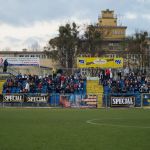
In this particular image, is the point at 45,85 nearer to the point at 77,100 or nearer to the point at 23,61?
the point at 77,100

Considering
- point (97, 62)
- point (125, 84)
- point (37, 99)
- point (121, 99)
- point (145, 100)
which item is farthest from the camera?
point (97, 62)

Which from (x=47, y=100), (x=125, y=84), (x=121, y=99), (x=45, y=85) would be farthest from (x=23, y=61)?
(x=121, y=99)

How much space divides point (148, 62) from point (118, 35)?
44669 millimetres

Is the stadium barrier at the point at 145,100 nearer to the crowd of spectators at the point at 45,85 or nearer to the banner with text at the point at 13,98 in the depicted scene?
the crowd of spectators at the point at 45,85

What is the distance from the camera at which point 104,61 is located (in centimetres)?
5997

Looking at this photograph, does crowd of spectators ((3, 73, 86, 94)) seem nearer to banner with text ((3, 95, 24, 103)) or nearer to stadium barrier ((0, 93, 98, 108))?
banner with text ((3, 95, 24, 103))

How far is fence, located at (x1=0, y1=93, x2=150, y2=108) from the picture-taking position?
44500 millimetres

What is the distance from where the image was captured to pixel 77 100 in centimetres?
4447

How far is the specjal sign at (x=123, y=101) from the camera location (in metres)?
45.0

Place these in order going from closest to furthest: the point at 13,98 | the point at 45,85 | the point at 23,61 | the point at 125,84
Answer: the point at 13,98 → the point at 125,84 → the point at 45,85 → the point at 23,61

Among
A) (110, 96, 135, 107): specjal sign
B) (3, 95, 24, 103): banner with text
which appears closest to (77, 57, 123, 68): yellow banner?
(3, 95, 24, 103): banner with text

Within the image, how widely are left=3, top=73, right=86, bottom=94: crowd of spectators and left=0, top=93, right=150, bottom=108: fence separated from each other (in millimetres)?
2653

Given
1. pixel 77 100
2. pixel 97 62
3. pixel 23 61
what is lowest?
pixel 77 100

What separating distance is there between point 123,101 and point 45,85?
34.4ft
